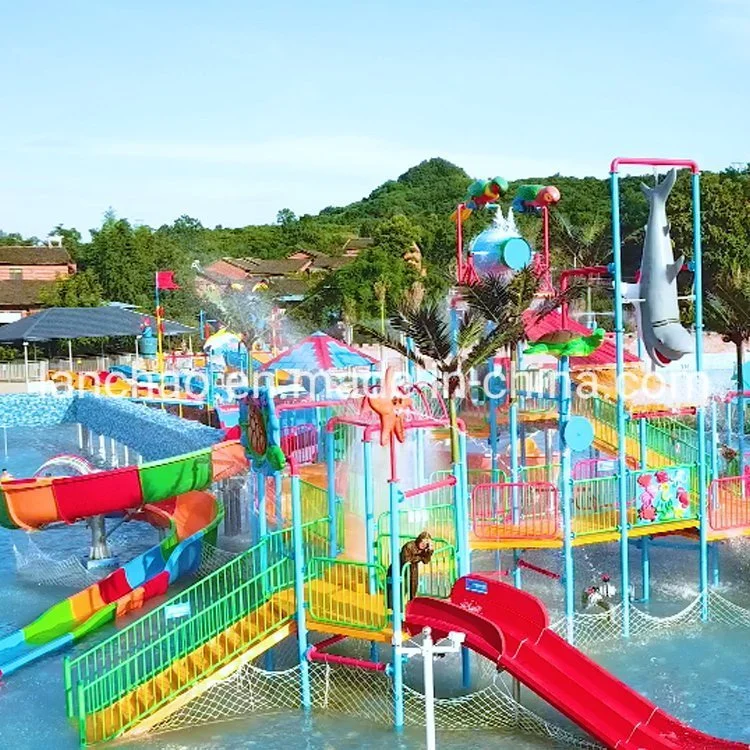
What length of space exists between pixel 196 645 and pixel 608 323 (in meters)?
31.3

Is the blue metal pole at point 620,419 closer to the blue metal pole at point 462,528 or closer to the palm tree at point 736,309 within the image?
the blue metal pole at point 462,528

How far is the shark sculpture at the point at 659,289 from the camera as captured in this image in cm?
1387

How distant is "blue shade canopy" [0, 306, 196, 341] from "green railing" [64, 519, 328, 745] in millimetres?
26839

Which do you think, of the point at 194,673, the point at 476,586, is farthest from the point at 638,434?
the point at 194,673

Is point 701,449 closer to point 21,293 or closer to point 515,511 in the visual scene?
point 515,511

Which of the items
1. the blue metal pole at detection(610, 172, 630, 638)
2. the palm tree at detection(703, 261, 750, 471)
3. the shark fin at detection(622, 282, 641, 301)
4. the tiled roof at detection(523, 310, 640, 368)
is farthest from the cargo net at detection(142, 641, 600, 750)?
the palm tree at detection(703, 261, 750, 471)

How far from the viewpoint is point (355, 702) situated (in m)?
12.2

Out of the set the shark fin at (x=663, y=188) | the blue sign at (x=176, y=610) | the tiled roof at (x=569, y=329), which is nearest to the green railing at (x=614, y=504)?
the tiled roof at (x=569, y=329)

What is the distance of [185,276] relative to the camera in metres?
56.3

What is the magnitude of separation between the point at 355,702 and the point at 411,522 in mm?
2305

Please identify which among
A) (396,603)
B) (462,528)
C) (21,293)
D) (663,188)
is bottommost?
(396,603)

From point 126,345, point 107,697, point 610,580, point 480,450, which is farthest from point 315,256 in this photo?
point 107,697

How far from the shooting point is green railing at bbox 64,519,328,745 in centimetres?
1108

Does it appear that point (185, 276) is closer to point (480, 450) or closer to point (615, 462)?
point (480, 450)
